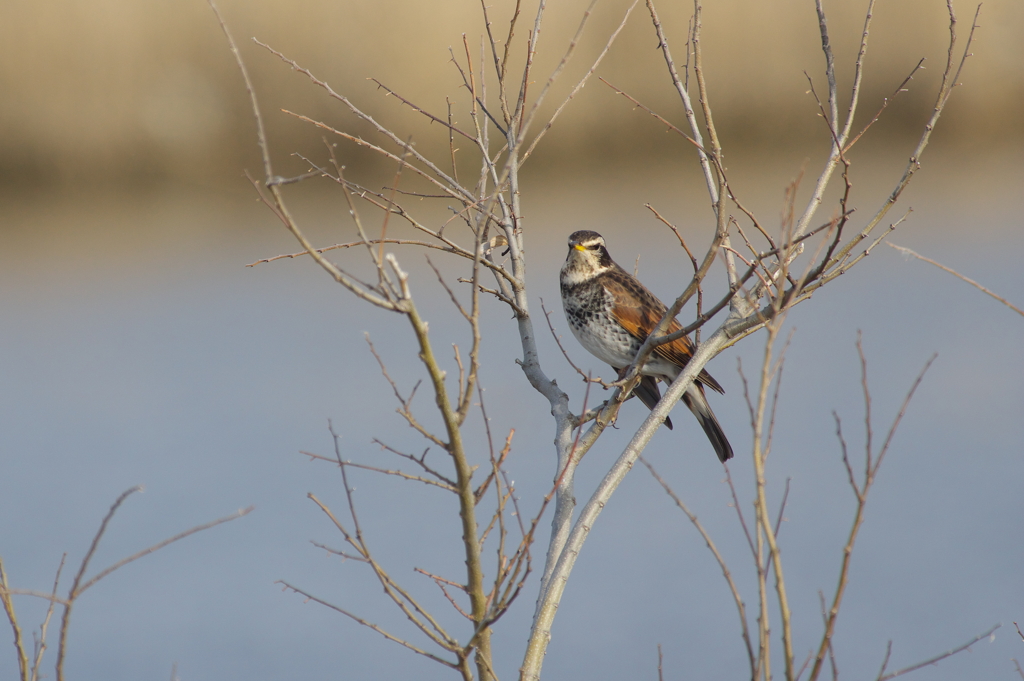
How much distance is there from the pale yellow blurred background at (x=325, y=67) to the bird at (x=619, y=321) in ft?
32.8

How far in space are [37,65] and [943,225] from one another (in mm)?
15318

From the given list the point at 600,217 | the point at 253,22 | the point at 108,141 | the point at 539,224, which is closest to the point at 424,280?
the point at 539,224

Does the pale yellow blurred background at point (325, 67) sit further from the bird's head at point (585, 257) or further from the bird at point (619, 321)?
the bird at point (619, 321)

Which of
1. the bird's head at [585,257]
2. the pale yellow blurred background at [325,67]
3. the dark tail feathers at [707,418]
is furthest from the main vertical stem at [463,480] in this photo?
the pale yellow blurred background at [325,67]

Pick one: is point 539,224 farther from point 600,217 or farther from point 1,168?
point 1,168

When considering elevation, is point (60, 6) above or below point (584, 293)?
above

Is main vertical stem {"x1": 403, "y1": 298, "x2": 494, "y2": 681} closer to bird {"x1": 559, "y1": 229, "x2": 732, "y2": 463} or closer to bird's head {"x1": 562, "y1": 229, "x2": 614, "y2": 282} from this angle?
bird {"x1": 559, "y1": 229, "x2": 732, "y2": 463}

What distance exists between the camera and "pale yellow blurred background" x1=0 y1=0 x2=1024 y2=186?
16500 millimetres

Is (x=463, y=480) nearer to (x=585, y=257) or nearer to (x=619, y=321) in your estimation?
(x=619, y=321)

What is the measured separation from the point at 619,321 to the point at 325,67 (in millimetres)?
12624

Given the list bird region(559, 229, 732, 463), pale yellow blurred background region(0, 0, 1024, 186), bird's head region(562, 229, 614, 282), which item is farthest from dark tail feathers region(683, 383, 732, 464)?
pale yellow blurred background region(0, 0, 1024, 186)

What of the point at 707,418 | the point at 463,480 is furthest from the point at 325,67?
the point at 463,480

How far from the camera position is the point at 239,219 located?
17031mm

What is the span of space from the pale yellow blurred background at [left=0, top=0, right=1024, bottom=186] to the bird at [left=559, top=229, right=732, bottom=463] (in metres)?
10.0
